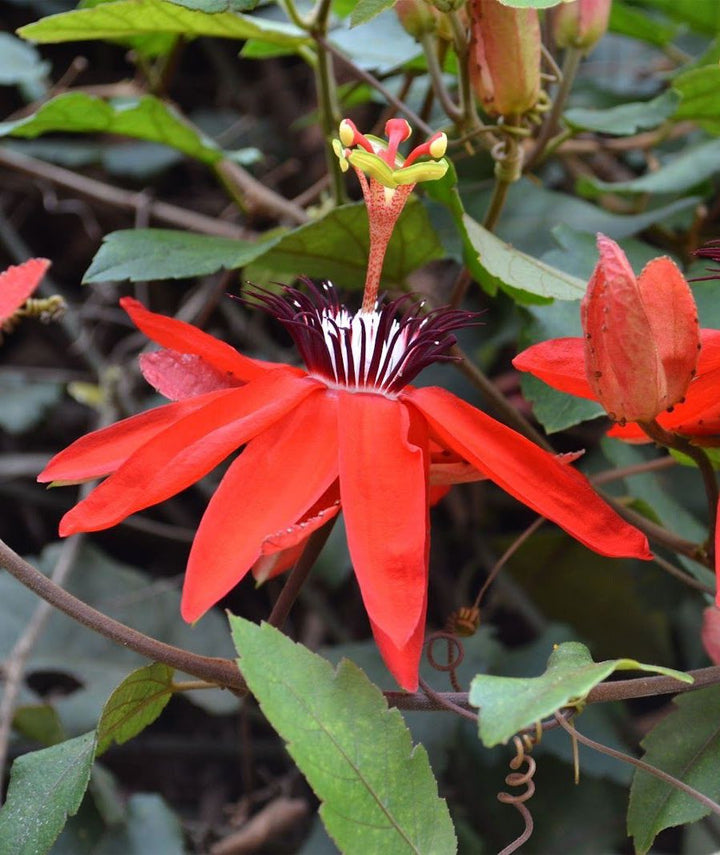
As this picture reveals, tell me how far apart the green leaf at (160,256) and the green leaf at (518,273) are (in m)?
0.16

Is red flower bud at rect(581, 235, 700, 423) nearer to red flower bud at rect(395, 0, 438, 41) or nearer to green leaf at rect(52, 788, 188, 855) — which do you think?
red flower bud at rect(395, 0, 438, 41)

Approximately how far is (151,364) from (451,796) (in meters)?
0.55

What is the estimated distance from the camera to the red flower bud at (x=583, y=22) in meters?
0.80

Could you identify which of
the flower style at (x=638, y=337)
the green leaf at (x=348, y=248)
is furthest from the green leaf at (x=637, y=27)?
the flower style at (x=638, y=337)

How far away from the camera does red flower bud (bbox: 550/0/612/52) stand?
0.80 m

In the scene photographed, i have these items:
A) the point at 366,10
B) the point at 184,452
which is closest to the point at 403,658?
the point at 184,452

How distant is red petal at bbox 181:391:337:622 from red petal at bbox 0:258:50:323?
0.57 feet

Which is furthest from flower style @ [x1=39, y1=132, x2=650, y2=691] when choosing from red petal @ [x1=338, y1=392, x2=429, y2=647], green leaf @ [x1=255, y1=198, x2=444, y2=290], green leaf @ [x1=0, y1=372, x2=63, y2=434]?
green leaf @ [x1=0, y1=372, x2=63, y2=434]

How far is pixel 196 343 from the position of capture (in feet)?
2.18

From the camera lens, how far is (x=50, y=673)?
3.92 feet

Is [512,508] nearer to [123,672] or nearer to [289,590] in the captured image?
[123,672]

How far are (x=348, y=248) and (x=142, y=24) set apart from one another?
0.24 m

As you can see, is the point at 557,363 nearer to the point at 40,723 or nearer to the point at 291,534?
the point at 291,534

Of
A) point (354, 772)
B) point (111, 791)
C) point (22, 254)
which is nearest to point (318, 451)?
point (354, 772)
